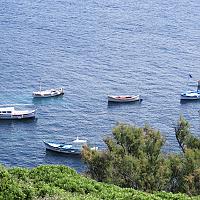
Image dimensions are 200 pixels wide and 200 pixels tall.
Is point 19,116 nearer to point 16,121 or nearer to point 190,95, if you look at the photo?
point 16,121

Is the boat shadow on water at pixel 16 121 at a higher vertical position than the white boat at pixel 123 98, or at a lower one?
lower

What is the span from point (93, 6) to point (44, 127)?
75.0m

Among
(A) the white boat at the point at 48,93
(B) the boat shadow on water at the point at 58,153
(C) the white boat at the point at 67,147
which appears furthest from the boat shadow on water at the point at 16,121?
(B) the boat shadow on water at the point at 58,153

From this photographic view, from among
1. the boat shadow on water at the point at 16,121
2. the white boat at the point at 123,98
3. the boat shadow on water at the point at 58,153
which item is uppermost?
the white boat at the point at 123,98

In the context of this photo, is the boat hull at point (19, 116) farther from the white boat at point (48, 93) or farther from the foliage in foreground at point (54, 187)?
the foliage in foreground at point (54, 187)

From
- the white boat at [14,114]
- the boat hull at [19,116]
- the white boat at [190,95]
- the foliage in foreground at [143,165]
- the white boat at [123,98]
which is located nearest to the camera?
the foliage in foreground at [143,165]

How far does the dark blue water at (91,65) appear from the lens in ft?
314

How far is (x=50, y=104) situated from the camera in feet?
356

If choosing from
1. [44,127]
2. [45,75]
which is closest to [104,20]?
[45,75]

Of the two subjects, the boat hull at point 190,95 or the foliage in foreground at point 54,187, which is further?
the boat hull at point 190,95

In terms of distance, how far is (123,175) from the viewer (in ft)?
173

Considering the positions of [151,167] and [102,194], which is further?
[151,167]

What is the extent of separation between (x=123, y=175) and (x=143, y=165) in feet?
6.35

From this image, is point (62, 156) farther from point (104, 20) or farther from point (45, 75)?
point (104, 20)
